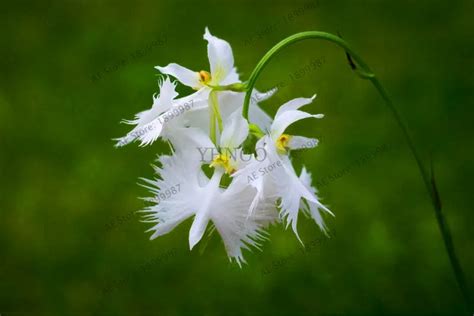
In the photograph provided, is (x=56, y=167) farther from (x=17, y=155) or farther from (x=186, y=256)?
(x=186, y=256)

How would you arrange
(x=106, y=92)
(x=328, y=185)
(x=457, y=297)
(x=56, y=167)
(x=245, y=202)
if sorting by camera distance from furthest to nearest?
(x=106, y=92)
(x=56, y=167)
(x=328, y=185)
(x=457, y=297)
(x=245, y=202)

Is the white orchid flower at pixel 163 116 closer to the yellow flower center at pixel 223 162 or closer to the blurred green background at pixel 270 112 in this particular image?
the yellow flower center at pixel 223 162

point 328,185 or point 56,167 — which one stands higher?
point 56,167

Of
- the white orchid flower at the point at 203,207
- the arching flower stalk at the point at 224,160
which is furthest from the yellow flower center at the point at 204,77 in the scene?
the white orchid flower at the point at 203,207

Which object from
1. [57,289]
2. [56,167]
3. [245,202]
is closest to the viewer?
[245,202]

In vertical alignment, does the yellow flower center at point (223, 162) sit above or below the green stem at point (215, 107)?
below

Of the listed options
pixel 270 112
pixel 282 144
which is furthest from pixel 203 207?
pixel 270 112

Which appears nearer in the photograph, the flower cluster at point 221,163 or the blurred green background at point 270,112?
the flower cluster at point 221,163

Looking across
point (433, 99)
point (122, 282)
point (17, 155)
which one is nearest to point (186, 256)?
point (122, 282)
